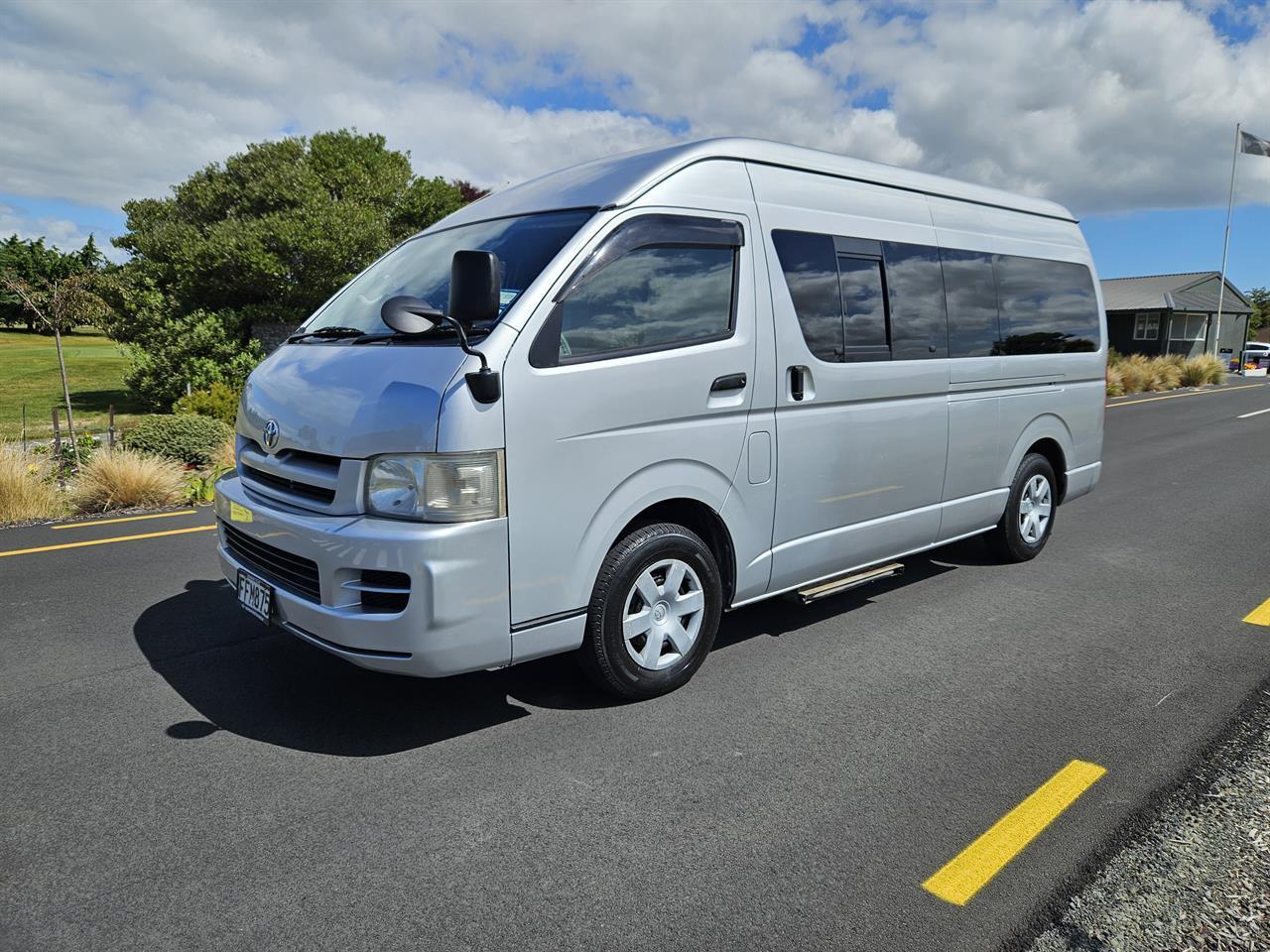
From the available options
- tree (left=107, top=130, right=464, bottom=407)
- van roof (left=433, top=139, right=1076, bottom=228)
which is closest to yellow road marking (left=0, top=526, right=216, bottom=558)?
van roof (left=433, top=139, right=1076, bottom=228)

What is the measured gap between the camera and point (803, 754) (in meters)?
3.53

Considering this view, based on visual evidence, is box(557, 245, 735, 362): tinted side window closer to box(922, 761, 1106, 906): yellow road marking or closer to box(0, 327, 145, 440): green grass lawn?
box(922, 761, 1106, 906): yellow road marking

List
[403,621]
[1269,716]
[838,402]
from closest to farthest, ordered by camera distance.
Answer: [403,621] → [1269,716] → [838,402]

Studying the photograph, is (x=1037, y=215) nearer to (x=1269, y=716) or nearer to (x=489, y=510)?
(x=1269, y=716)

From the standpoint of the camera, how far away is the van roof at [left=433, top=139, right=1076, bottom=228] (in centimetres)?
390

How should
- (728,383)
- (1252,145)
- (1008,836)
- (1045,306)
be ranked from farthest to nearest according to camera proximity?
(1252,145) < (1045,306) < (728,383) < (1008,836)

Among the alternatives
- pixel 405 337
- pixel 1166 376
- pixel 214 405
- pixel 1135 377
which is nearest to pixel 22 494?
pixel 405 337

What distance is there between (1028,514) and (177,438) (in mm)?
9114

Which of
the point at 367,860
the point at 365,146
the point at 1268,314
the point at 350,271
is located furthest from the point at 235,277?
the point at 1268,314

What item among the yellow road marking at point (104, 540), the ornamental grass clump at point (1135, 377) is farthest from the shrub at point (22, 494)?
the ornamental grass clump at point (1135, 377)

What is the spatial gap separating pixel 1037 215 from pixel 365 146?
17.7 metres

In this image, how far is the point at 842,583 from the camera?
4758 mm

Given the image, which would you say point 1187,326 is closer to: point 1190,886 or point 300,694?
point 1190,886

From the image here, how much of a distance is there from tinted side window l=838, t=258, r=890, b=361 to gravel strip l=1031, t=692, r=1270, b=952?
2.47 metres
